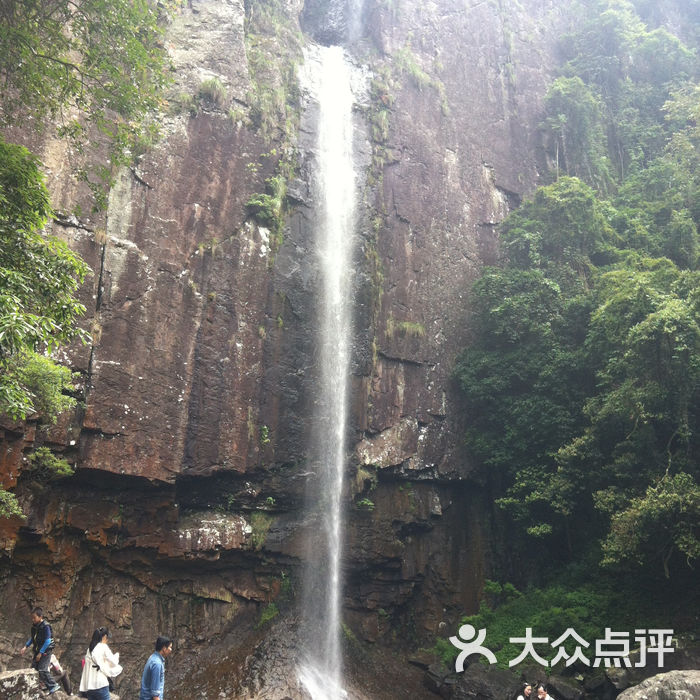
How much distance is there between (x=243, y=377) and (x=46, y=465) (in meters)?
4.54

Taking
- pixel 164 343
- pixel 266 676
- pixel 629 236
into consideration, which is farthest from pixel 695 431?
pixel 164 343

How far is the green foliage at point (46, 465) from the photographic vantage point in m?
10.7

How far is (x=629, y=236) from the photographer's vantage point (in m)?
17.5

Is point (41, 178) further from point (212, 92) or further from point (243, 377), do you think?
point (212, 92)

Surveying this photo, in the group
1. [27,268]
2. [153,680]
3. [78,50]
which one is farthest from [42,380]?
[153,680]

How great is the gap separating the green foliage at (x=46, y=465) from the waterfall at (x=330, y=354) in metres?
5.52

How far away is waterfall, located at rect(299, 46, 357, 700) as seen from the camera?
13039mm

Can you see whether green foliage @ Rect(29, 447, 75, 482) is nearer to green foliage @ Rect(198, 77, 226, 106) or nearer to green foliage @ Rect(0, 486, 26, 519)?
green foliage @ Rect(0, 486, 26, 519)

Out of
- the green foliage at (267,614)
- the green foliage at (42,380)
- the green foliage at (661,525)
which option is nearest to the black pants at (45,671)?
the green foliage at (42,380)

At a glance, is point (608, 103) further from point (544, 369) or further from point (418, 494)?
point (418, 494)

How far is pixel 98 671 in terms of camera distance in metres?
6.45

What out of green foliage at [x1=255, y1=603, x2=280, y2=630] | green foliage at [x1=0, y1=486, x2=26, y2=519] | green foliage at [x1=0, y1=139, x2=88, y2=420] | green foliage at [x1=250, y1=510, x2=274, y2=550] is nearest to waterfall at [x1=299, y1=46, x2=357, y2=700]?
green foliage at [x1=255, y1=603, x2=280, y2=630]

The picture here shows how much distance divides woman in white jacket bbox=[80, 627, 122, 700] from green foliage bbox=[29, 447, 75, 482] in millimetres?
4922

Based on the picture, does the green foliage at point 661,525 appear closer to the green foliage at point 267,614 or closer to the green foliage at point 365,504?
the green foliage at point 365,504
